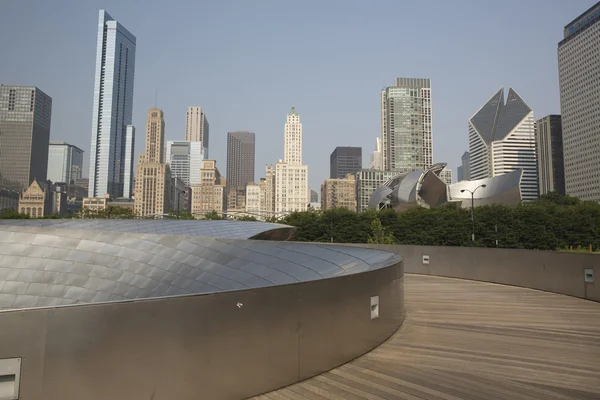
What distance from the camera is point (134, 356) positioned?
4117 mm

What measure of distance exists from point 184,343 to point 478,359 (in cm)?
470

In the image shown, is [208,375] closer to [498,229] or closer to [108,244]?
[108,244]

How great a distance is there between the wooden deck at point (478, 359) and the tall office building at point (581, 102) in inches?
6655

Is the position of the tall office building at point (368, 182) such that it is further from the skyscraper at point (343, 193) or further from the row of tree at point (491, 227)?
the row of tree at point (491, 227)

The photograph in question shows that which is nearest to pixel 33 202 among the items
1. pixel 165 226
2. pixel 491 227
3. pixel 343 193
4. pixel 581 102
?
pixel 343 193

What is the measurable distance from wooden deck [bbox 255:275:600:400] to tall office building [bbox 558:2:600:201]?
169 metres

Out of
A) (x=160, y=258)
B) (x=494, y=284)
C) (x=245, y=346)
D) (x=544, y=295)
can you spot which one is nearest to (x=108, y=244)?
(x=160, y=258)

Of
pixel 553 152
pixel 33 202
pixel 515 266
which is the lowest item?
pixel 515 266

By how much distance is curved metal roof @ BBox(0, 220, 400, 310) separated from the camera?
6.81 meters

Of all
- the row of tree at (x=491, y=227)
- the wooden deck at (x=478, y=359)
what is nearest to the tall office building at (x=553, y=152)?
the row of tree at (x=491, y=227)

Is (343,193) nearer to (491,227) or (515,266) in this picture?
(491,227)

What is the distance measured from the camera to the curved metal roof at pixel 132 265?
681 cm

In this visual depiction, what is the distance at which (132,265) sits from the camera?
754cm

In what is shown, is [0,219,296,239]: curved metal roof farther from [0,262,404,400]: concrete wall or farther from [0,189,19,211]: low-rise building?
[0,189,19,211]: low-rise building
